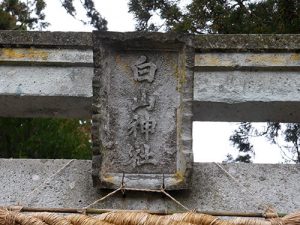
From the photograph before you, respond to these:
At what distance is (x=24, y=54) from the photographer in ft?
7.96

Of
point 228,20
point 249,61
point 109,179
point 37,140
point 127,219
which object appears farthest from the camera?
point 37,140

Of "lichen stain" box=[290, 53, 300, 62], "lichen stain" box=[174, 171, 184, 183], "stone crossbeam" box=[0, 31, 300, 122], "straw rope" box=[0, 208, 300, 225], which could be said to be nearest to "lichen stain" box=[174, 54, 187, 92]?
"stone crossbeam" box=[0, 31, 300, 122]

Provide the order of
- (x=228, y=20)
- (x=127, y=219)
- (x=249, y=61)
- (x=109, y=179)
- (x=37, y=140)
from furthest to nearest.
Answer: (x=37, y=140), (x=228, y=20), (x=249, y=61), (x=109, y=179), (x=127, y=219)

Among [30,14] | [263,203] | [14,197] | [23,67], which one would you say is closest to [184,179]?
[263,203]

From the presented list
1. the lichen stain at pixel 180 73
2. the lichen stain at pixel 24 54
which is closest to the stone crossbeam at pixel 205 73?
the lichen stain at pixel 24 54

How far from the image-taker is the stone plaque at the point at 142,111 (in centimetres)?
214

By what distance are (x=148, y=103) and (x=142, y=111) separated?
0.03 metres

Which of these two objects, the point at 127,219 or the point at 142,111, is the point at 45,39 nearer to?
the point at 142,111

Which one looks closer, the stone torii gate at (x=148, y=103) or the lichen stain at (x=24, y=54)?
the stone torii gate at (x=148, y=103)

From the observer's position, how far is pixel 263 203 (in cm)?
219

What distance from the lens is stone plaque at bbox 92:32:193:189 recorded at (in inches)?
84.1

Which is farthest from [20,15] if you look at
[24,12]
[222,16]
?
[222,16]

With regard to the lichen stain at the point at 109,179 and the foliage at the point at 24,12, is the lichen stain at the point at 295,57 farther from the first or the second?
the foliage at the point at 24,12

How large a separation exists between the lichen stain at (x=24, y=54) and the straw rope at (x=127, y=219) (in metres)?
0.76
